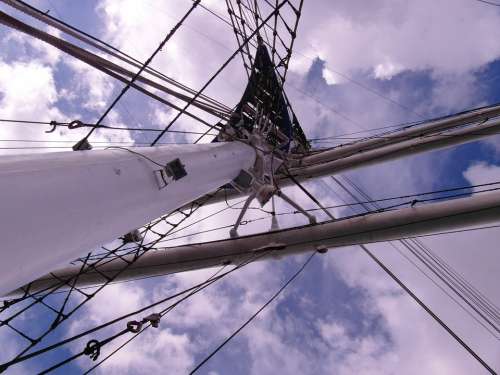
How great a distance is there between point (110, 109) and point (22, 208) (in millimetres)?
2823

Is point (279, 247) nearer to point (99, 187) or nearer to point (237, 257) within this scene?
point (237, 257)

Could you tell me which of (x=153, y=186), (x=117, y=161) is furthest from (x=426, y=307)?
(x=117, y=161)

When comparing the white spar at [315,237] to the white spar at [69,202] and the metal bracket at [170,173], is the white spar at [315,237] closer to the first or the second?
the metal bracket at [170,173]

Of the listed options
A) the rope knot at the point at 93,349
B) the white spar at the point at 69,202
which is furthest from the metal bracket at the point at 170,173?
the rope knot at the point at 93,349

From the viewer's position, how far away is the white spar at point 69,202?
228 cm

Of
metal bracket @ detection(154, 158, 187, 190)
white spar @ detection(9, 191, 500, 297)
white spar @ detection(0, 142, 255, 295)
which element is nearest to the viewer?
white spar @ detection(0, 142, 255, 295)

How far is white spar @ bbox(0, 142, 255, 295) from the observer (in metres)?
2.28

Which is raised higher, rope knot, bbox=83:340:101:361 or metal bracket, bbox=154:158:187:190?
metal bracket, bbox=154:158:187:190

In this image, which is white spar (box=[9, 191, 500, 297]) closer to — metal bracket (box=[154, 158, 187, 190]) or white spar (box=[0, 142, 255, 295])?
metal bracket (box=[154, 158, 187, 190])

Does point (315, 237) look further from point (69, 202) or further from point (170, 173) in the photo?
point (69, 202)

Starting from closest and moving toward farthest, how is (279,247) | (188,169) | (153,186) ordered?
(153,186), (188,169), (279,247)

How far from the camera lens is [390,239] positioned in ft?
20.4

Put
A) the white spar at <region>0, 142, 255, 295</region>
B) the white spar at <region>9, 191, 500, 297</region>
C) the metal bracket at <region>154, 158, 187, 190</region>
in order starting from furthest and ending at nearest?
the white spar at <region>9, 191, 500, 297</region>, the metal bracket at <region>154, 158, 187, 190</region>, the white spar at <region>0, 142, 255, 295</region>

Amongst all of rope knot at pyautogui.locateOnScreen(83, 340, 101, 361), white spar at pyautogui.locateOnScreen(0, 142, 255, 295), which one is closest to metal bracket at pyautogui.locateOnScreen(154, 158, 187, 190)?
white spar at pyautogui.locateOnScreen(0, 142, 255, 295)
